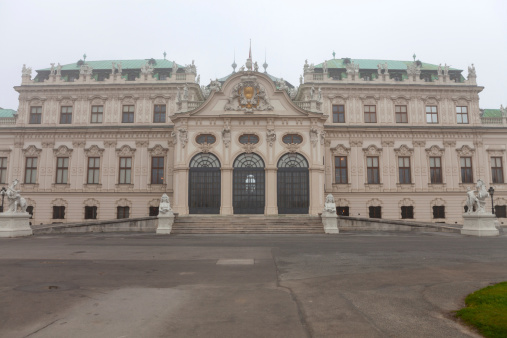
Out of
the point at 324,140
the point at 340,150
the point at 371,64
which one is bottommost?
the point at 340,150

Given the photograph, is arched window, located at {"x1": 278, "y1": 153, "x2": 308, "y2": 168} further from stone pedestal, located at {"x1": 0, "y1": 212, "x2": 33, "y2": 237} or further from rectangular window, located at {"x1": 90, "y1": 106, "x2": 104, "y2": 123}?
rectangular window, located at {"x1": 90, "y1": 106, "x2": 104, "y2": 123}

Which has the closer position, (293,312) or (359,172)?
(293,312)

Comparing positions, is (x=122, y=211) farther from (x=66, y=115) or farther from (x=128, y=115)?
(x=66, y=115)

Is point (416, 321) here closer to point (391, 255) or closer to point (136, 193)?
point (391, 255)

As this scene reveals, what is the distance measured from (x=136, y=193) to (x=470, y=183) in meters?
35.6

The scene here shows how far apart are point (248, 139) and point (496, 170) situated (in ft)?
90.4

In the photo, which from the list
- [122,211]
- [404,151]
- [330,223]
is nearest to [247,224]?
[330,223]

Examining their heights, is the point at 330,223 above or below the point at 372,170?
below

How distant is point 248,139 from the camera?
3531 cm

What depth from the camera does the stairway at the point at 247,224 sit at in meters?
28.2

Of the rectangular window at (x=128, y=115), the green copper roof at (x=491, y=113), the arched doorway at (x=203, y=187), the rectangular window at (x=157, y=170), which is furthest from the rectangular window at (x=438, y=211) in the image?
the rectangular window at (x=128, y=115)

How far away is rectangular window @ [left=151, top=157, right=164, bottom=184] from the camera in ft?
131

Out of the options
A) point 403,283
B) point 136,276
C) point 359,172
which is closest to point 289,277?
point 403,283

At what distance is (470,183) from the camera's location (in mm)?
A: 39906
